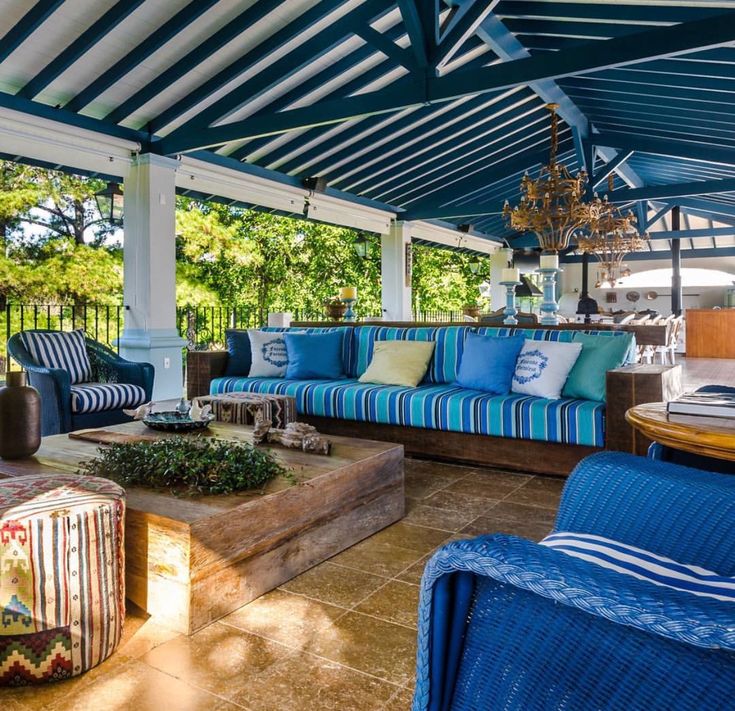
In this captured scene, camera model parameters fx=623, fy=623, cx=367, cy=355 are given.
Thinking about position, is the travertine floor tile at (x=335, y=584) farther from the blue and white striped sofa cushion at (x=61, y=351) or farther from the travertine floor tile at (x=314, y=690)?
the blue and white striped sofa cushion at (x=61, y=351)

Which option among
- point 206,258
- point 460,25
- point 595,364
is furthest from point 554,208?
point 206,258

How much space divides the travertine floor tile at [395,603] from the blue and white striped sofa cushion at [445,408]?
1.55 m

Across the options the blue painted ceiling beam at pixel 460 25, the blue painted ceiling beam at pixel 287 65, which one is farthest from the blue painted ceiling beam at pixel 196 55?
the blue painted ceiling beam at pixel 460 25

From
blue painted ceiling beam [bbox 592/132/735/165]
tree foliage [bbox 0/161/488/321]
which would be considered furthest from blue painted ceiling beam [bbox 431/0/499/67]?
tree foliage [bbox 0/161/488/321]

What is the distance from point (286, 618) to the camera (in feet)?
6.30

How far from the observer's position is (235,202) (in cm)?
766

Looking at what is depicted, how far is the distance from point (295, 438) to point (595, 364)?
6.16 ft

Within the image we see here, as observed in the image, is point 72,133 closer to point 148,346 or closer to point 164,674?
point 148,346

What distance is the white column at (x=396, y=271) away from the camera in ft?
33.8

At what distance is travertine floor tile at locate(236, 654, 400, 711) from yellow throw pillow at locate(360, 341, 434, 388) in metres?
2.55

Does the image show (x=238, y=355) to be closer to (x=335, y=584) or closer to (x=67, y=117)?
(x=67, y=117)

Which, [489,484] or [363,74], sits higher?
[363,74]

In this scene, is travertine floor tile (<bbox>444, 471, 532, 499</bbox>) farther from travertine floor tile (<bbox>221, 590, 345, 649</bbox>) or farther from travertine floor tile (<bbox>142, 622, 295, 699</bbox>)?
travertine floor tile (<bbox>142, 622, 295, 699</bbox>)

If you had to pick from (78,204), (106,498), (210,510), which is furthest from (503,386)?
(78,204)
